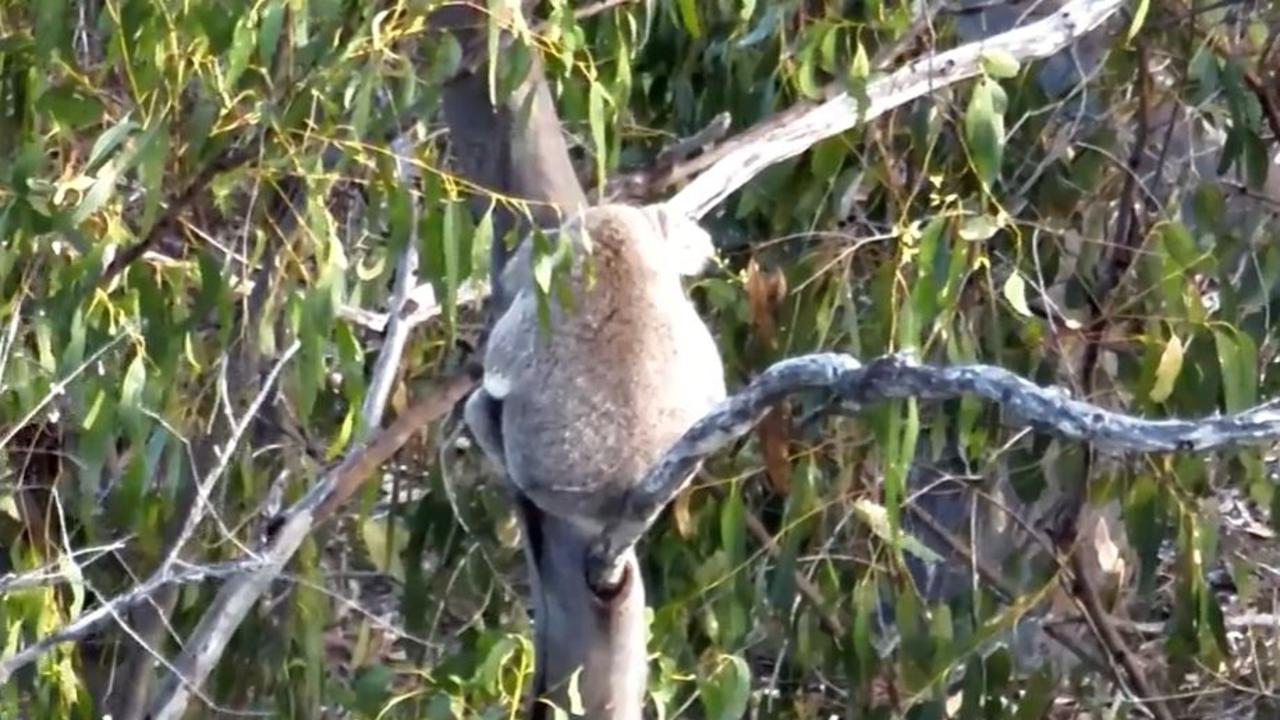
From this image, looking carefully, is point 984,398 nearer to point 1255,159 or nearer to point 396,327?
point 396,327

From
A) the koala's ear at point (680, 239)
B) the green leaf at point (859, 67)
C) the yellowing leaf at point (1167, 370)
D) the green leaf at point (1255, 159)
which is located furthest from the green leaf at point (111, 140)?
the green leaf at point (1255, 159)

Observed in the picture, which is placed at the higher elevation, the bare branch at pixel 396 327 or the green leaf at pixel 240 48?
the green leaf at pixel 240 48

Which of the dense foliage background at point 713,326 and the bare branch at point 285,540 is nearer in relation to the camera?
the dense foliage background at point 713,326

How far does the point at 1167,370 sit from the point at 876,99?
580mm

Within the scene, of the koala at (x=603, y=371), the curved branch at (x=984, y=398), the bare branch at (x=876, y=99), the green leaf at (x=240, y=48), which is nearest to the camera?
the curved branch at (x=984, y=398)

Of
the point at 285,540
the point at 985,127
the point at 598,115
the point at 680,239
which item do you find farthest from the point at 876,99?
the point at 285,540

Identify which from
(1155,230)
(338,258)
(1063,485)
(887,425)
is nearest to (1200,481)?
(1063,485)

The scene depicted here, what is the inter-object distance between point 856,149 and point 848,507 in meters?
0.52

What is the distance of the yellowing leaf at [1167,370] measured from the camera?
2811 millimetres

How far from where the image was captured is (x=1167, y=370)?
9.22 ft

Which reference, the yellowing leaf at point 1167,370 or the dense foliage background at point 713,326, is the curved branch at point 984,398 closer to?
the dense foliage background at point 713,326

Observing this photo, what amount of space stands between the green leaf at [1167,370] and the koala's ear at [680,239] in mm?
716

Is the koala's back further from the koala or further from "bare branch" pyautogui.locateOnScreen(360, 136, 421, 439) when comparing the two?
"bare branch" pyautogui.locateOnScreen(360, 136, 421, 439)

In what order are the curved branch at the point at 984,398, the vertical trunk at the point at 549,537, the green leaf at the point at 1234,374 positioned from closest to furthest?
the curved branch at the point at 984,398 → the vertical trunk at the point at 549,537 → the green leaf at the point at 1234,374
